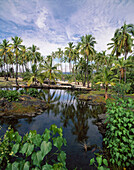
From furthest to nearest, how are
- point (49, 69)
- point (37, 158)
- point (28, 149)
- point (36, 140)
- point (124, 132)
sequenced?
point (49, 69) → point (124, 132) → point (36, 140) → point (28, 149) → point (37, 158)

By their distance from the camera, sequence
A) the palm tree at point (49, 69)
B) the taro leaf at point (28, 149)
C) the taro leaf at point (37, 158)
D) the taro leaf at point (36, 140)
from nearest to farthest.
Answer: the taro leaf at point (37, 158)
the taro leaf at point (28, 149)
the taro leaf at point (36, 140)
the palm tree at point (49, 69)

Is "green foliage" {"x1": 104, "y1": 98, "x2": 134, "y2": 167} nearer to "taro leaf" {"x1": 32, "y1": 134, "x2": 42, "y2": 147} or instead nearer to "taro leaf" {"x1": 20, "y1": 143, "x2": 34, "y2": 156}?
"taro leaf" {"x1": 32, "y1": 134, "x2": 42, "y2": 147}

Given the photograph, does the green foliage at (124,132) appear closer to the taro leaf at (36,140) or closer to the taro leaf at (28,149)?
the taro leaf at (36,140)

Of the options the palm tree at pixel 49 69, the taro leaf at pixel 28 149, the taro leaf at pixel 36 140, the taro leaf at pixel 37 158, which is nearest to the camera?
the taro leaf at pixel 37 158

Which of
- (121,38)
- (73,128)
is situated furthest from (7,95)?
(121,38)

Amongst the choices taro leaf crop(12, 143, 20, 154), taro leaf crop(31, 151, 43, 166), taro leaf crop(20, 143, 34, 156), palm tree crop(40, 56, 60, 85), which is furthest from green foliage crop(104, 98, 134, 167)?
palm tree crop(40, 56, 60, 85)

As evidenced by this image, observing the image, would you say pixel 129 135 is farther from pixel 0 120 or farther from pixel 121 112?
pixel 0 120

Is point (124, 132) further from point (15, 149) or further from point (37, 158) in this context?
point (15, 149)

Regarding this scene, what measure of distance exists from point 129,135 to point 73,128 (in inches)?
A: 227

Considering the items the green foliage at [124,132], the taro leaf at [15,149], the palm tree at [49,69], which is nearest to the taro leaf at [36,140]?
the taro leaf at [15,149]

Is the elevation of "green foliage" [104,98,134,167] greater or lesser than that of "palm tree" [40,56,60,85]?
lesser

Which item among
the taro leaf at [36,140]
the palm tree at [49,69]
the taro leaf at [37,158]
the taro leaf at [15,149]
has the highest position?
the palm tree at [49,69]

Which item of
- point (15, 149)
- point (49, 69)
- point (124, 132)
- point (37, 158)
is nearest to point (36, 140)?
point (37, 158)

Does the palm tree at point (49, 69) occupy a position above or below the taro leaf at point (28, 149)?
above
